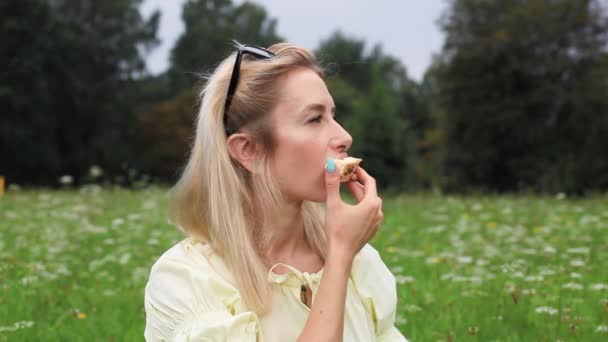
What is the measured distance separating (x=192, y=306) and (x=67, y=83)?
106 ft

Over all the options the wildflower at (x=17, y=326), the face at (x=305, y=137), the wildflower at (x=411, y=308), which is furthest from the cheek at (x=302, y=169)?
the wildflower at (x=17, y=326)

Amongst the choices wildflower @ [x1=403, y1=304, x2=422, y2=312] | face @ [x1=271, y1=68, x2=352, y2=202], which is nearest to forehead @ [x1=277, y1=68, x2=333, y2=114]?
face @ [x1=271, y1=68, x2=352, y2=202]

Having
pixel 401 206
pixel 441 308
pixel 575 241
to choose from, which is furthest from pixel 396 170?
pixel 441 308

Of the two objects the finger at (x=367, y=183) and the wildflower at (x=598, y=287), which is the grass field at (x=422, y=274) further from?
the finger at (x=367, y=183)

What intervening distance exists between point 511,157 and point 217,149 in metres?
34.5

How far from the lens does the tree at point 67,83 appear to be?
29594mm

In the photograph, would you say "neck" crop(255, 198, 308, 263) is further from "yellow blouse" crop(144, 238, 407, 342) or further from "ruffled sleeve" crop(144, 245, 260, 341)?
"ruffled sleeve" crop(144, 245, 260, 341)

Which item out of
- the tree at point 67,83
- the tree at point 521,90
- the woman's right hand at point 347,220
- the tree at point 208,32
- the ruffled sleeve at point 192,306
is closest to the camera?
the ruffled sleeve at point 192,306

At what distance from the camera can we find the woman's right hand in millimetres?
2148

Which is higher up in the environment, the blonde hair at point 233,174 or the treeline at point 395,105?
the blonde hair at point 233,174

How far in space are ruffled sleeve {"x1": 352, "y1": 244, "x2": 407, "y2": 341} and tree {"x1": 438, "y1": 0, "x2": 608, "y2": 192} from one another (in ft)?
106

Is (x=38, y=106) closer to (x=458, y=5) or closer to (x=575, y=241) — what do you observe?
(x=458, y=5)

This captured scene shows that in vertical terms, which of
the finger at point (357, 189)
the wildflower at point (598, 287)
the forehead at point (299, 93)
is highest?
the forehead at point (299, 93)

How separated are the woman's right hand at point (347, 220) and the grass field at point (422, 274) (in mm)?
1161
